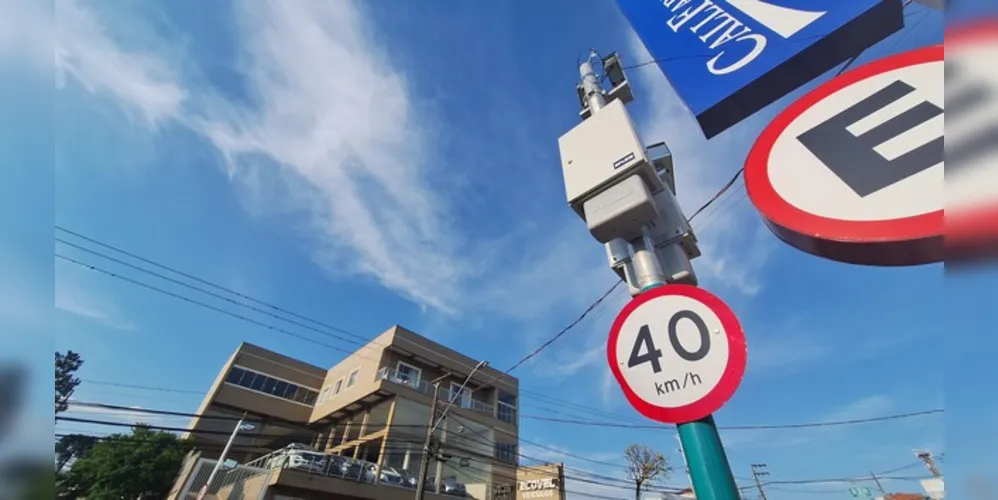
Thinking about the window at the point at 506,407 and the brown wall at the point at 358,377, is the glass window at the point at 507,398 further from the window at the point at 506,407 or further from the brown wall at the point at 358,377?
the brown wall at the point at 358,377

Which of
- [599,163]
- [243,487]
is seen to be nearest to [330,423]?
[243,487]

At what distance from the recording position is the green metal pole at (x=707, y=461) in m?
1.25

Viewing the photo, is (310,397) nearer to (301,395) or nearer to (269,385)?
(301,395)

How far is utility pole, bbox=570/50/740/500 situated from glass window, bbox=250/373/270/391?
82.7ft

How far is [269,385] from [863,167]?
26.9m

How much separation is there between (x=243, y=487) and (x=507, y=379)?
13.9m

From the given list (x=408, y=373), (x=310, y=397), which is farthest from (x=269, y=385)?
(x=408, y=373)

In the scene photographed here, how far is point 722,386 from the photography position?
1368mm

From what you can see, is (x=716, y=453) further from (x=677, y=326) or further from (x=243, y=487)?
(x=243, y=487)

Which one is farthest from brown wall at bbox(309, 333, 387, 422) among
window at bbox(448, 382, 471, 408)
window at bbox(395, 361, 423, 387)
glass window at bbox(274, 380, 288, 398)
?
window at bbox(448, 382, 471, 408)

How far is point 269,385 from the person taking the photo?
901 inches

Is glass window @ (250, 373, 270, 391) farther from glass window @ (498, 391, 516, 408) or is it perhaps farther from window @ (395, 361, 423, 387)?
glass window @ (498, 391, 516, 408)

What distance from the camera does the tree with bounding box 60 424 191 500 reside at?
52.9 ft

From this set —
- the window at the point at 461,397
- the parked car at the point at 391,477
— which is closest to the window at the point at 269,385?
the window at the point at 461,397
